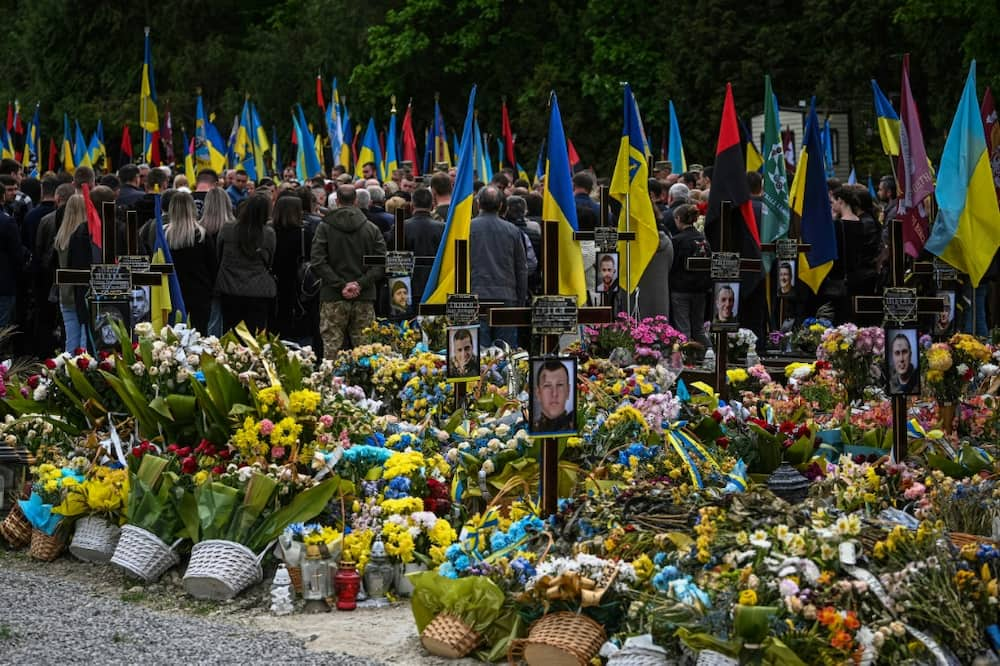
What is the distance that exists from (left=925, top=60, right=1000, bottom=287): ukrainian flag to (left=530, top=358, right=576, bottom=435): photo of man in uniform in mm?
3679

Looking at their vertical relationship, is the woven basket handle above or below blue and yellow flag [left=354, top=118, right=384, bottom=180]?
below

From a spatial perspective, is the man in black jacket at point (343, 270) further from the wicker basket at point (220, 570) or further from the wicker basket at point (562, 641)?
the wicker basket at point (562, 641)

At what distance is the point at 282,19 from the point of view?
47.1 metres

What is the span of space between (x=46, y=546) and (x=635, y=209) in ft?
20.8

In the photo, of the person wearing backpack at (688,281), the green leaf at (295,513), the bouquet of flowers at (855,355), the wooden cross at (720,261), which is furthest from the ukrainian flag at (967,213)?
the person wearing backpack at (688,281)

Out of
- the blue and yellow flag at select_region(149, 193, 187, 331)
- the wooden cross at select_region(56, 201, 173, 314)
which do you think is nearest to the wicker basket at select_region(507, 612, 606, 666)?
the wooden cross at select_region(56, 201, 173, 314)

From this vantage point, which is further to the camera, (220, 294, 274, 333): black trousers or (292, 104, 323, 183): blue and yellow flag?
(292, 104, 323, 183): blue and yellow flag

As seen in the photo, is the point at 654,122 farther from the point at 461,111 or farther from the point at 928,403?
the point at 928,403

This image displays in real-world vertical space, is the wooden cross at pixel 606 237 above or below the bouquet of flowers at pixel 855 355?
above

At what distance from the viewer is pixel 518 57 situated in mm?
38406

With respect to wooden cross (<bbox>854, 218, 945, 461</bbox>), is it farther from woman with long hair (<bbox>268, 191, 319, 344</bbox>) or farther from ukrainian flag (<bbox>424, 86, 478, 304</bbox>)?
woman with long hair (<bbox>268, 191, 319, 344</bbox>)

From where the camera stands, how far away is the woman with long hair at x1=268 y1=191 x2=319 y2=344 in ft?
48.9

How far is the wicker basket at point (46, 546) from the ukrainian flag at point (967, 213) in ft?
18.1

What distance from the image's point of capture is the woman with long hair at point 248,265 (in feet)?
45.1
